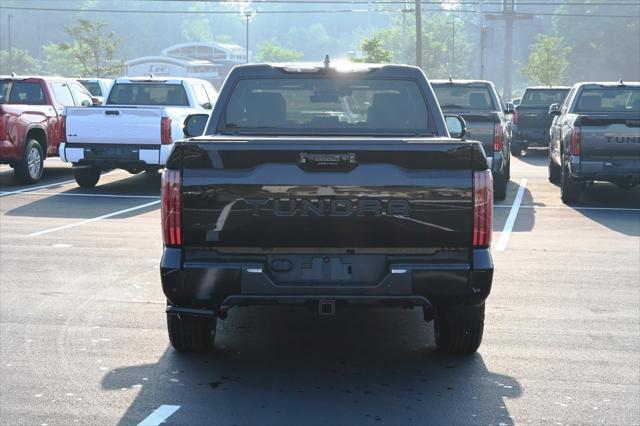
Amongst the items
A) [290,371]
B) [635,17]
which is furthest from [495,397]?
[635,17]

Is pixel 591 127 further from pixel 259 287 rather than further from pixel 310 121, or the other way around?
pixel 259 287

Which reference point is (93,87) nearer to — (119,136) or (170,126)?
(119,136)

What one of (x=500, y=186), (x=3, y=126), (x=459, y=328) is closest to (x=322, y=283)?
(x=459, y=328)

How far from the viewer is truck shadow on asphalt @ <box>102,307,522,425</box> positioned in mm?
5609

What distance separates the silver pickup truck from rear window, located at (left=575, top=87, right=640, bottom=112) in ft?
4.51

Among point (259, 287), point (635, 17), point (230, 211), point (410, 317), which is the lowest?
point (410, 317)

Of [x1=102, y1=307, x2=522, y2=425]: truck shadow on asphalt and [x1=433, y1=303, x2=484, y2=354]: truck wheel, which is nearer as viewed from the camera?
[x1=102, y1=307, x2=522, y2=425]: truck shadow on asphalt

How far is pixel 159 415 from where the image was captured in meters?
5.58

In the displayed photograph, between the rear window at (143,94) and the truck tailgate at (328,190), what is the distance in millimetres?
13836

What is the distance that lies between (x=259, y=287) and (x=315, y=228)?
1.56ft

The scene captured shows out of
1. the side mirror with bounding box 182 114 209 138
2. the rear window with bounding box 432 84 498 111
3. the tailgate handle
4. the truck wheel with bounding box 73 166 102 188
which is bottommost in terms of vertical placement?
the truck wheel with bounding box 73 166 102 188

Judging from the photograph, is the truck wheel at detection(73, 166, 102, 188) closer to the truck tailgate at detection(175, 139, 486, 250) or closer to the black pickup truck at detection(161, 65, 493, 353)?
the black pickup truck at detection(161, 65, 493, 353)

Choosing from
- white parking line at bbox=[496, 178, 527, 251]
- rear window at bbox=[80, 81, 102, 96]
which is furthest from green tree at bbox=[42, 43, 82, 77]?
white parking line at bbox=[496, 178, 527, 251]

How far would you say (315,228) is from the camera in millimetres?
5820
